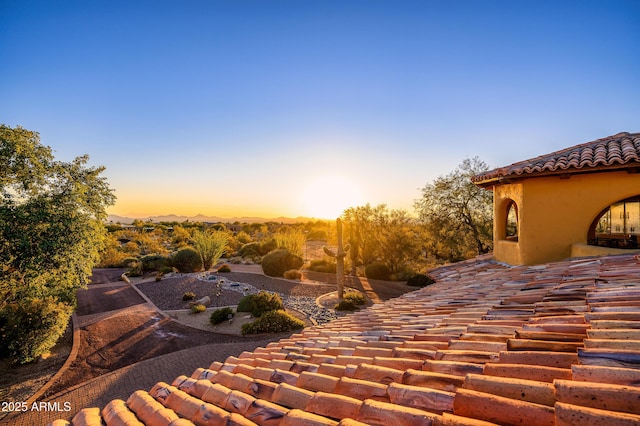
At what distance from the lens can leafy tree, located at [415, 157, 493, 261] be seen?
20.8 m

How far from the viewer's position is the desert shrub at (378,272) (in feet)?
72.7

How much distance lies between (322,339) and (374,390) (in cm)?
242

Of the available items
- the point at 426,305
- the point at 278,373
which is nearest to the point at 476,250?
the point at 426,305

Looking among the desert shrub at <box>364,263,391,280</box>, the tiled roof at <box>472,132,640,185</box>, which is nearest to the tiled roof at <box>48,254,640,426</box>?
the tiled roof at <box>472,132,640,185</box>

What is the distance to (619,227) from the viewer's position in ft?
26.1

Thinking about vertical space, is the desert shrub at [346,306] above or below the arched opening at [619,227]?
below

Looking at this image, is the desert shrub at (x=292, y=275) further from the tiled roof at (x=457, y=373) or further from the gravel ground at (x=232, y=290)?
the tiled roof at (x=457, y=373)

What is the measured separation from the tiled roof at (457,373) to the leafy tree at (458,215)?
17587 millimetres

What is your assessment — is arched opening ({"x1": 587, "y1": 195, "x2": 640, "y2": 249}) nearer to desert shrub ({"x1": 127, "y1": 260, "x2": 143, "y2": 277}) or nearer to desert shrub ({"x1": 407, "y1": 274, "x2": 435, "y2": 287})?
desert shrub ({"x1": 407, "y1": 274, "x2": 435, "y2": 287})

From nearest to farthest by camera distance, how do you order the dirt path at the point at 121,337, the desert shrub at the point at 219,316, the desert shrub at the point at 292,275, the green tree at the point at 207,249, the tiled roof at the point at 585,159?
the tiled roof at the point at 585,159 < the dirt path at the point at 121,337 < the desert shrub at the point at 219,316 < the desert shrub at the point at 292,275 < the green tree at the point at 207,249

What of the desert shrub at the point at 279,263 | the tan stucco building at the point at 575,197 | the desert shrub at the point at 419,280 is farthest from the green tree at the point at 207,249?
the tan stucco building at the point at 575,197

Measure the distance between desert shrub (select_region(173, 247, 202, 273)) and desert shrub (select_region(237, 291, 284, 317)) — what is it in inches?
474

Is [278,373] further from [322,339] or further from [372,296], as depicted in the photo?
[372,296]

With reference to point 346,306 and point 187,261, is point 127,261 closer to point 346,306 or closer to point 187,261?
point 187,261
